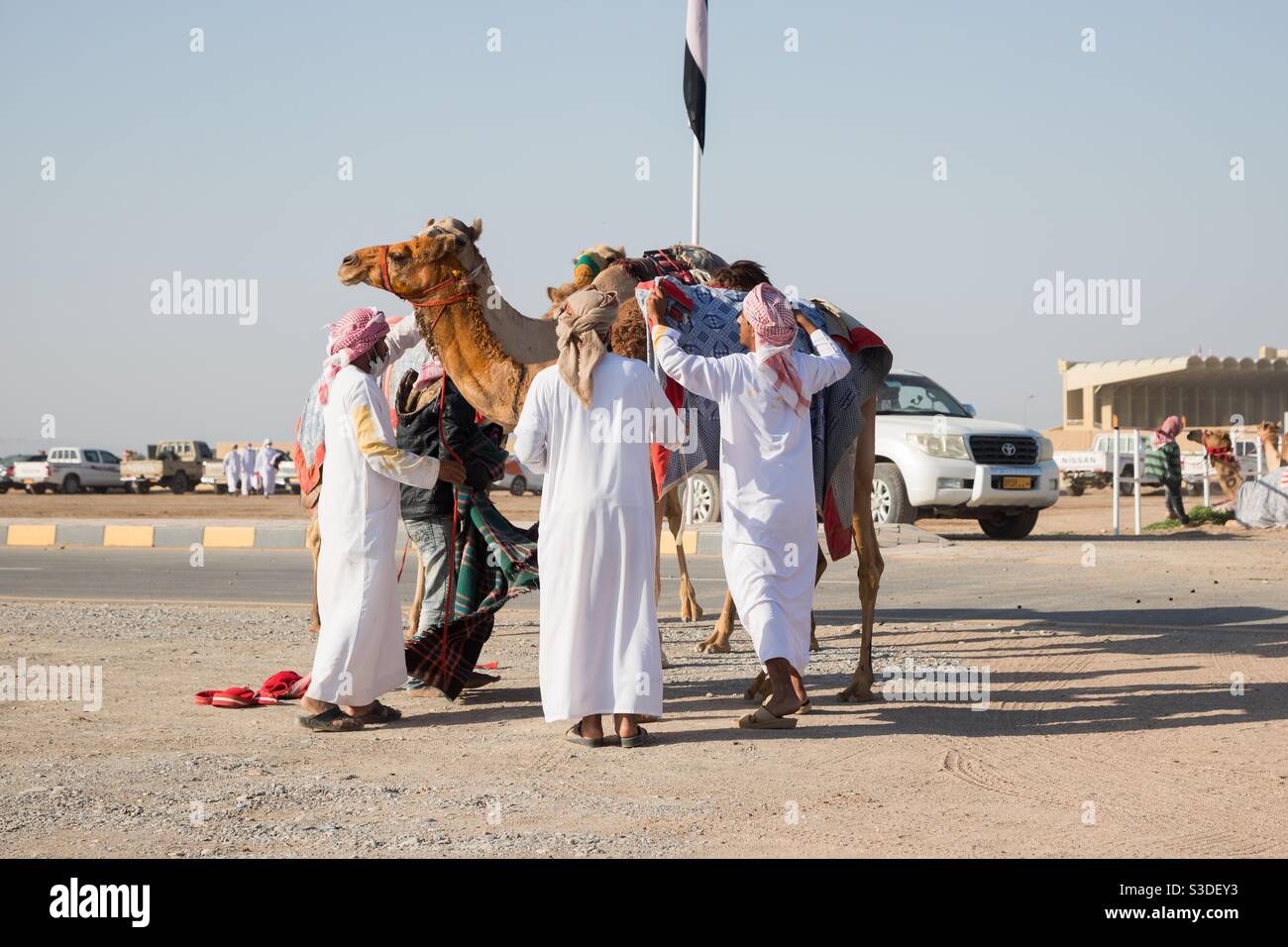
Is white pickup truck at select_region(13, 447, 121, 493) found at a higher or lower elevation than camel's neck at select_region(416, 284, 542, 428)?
lower

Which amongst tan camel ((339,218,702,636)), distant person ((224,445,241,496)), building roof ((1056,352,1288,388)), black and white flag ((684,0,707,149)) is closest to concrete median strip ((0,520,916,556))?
black and white flag ((684,0,707,149))

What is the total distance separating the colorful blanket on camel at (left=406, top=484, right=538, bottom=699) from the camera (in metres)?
7.92

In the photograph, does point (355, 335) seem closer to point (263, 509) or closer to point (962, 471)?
point (962, 471)

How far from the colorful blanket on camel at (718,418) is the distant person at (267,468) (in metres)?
39.6

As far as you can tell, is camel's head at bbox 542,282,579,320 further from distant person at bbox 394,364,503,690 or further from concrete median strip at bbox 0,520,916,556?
concrete median strip at bbox 0,520,916,556

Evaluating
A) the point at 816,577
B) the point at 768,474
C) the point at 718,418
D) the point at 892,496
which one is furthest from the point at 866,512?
the point at 892,496

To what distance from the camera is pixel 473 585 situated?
26.6ft

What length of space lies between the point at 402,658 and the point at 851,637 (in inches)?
177

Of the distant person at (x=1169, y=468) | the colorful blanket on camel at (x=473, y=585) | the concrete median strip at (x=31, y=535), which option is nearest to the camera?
the colorful blanket on camel at (x=473, y=585)

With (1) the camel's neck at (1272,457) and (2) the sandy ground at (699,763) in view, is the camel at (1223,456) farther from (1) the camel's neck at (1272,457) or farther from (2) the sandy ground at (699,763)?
(2) the sandy ground at (699,763)

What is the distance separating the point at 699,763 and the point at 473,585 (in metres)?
2.17

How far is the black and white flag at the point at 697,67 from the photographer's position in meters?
20.5

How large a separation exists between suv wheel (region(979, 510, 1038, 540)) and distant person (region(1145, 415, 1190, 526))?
3516 mm

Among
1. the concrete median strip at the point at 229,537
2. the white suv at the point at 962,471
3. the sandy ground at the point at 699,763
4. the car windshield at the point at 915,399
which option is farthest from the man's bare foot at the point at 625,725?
the concrete median strip at the point at 229,537
